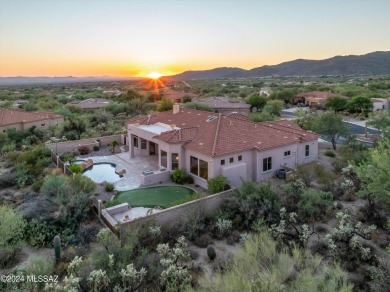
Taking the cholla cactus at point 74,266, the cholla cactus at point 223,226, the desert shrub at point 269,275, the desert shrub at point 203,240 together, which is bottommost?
the desert shrub at point 203,240

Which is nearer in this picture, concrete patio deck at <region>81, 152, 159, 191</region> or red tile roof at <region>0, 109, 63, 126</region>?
concrete patio deck at <region>81, 152, 159, 191</region>

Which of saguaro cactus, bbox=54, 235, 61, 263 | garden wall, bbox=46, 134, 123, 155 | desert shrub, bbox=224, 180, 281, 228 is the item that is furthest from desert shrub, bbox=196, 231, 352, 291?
garden wall, bbox=46, 134, 123, 155

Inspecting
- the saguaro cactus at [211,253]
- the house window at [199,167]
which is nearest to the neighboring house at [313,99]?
the house window at [199,167]

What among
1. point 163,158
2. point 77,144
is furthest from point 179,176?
point 77,144

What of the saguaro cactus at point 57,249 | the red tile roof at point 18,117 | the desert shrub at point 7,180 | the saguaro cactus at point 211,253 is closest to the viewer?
the saguaro cactus at point 57,249

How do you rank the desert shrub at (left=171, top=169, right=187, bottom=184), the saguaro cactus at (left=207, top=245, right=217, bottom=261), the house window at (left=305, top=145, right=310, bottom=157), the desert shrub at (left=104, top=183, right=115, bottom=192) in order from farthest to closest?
the house window at (left=305, top=145, right=310, bottom=157) < the desert shrub at (left=171, top=169, right=187, bottom=184) < the desert shrub at (left=104, top=183, right=115, bottom=192) < the saguaro cactus at (left=207, top=245, right=217, bottom=261)

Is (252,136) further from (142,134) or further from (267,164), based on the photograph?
(142,134)

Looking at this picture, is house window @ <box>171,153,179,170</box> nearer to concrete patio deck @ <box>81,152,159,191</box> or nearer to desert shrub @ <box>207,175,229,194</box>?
concrete patio deck @ <box>81,152,159,191</box>

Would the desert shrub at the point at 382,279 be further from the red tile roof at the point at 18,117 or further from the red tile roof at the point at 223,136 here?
the red tile roof at the point at 18,117
